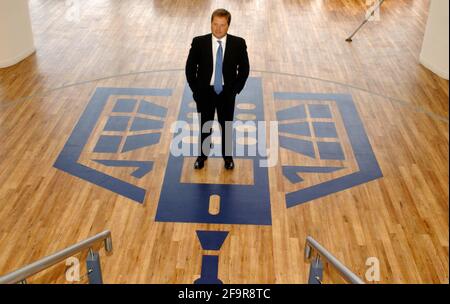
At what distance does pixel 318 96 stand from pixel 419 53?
2.58m

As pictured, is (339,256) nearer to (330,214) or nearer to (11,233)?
(330,214)

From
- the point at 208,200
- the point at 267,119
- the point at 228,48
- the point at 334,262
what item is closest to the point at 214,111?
the point at 228,48

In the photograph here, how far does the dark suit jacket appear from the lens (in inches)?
234

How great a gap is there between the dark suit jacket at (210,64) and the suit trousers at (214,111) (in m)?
0.06

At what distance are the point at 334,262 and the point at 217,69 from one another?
3.20 metres

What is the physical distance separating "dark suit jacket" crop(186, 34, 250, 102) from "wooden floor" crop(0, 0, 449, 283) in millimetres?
1059

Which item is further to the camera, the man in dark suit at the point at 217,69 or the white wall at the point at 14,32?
the white wall at the point at 14,32

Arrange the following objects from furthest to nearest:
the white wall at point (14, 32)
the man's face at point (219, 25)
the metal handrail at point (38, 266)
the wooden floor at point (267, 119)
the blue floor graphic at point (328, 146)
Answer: the white wall at point (14, 32)
the blue floor graphic at point (328, 146)
the man's face at point (219, 25)
the wooden floor at point (267, 119)
the metal handrail at point (38, 266)

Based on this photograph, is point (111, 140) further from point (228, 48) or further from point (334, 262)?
point (334, 262)

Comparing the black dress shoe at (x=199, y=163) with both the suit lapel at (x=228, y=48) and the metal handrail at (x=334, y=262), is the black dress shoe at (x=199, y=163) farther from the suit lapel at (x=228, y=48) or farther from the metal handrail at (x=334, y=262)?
the metal handrail at (x=334, y=262)

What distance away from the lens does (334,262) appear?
3.30 meters

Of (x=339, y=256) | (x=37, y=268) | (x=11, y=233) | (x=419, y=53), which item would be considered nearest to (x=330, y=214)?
(x=339, y=256)

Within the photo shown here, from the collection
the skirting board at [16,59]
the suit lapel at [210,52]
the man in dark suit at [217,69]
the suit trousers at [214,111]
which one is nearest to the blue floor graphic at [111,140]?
the suit trousers at [214,111]

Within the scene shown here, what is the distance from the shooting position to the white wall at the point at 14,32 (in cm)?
898
